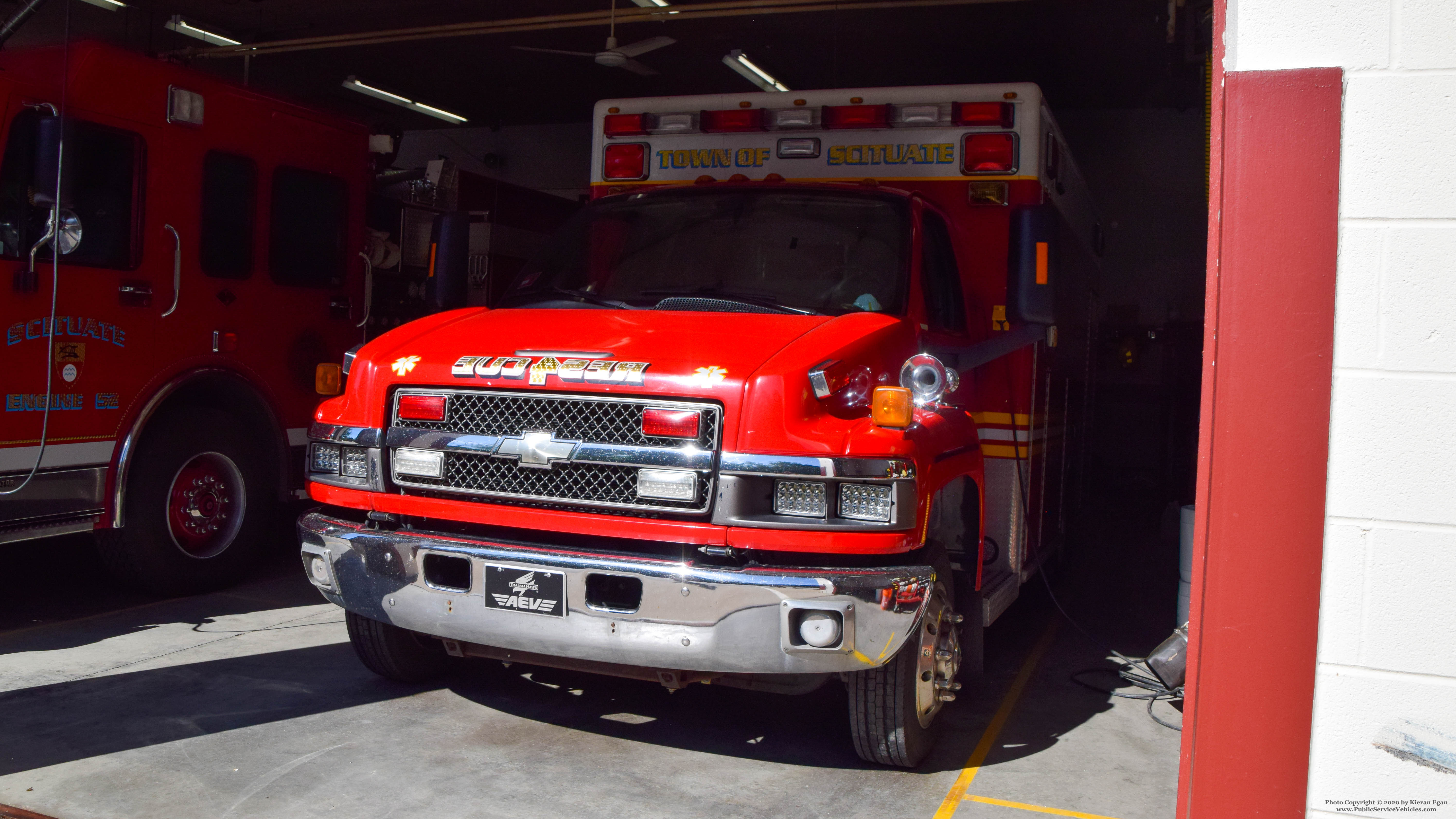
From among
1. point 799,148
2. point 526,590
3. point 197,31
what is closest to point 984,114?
point 799,148

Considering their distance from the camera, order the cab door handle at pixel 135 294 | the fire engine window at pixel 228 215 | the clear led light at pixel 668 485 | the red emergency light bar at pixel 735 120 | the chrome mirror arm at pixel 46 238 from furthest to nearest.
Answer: the fire engine window at pixel 228 215 → the cab door handle at pixel 135 294 → the red emergency light bar at pixel 735 120 → the chrome mirror arm at pixel 46 238 → the clear led light at pixel 668 485

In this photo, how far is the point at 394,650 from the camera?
16.0 ft

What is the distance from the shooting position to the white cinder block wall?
256 centimetres

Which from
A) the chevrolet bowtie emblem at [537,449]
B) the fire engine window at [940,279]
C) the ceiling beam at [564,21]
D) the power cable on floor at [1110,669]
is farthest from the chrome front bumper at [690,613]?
the ceiling beam at [564,21]

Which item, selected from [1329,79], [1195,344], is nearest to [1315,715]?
[1329,79]

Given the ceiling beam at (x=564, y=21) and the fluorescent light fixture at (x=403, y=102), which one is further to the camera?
the fluorescent light fixture at (x=403, y=102)

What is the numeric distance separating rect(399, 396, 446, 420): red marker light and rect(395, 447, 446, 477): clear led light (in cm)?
13

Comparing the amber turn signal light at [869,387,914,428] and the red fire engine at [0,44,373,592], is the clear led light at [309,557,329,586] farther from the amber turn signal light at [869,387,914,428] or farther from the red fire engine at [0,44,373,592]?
Result: the red fire engine at [0,44,373,592]

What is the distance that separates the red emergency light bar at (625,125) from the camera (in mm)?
6477

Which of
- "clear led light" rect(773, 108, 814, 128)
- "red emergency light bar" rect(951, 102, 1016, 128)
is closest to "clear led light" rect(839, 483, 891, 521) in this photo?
"red emergency light bar" rect(951, 102, 1016, 128)

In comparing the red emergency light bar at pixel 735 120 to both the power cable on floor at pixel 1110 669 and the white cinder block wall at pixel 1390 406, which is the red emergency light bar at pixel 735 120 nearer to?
the power cable on floor at pixel 1110 669

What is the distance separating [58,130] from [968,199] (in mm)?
4503

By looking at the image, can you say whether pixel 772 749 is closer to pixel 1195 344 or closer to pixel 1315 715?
pixel 1315 715

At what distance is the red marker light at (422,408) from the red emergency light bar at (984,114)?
3091 millimetres
